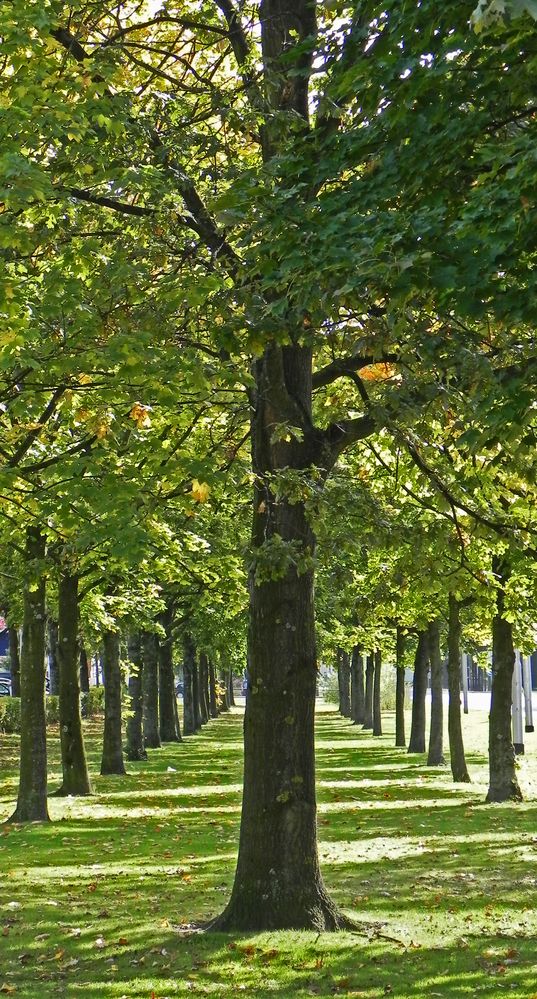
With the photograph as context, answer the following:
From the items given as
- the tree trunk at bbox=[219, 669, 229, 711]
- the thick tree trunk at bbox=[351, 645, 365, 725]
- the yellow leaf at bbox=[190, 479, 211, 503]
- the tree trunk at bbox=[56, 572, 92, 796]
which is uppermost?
the yellow leaf at bbox=[190, 479, 211, 503]

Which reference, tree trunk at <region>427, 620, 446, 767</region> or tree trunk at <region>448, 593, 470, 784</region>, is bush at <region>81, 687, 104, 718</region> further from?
tree trunk at <region>448, 593, 470, 784</region>

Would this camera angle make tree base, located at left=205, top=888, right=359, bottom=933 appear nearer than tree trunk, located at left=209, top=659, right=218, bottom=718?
Yes

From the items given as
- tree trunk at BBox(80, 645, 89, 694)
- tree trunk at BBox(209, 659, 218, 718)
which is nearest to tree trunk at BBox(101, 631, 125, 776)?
tree trunk at BBox(80, 645, 89, 694)

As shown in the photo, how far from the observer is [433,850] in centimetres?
1488

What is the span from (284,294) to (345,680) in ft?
185

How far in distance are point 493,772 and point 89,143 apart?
14439 mm

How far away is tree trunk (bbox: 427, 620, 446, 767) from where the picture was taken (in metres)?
27.9

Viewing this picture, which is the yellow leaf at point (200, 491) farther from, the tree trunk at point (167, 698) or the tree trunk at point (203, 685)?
the tree trunk at point (203, 685)

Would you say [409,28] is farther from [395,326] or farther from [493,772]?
[493,772]

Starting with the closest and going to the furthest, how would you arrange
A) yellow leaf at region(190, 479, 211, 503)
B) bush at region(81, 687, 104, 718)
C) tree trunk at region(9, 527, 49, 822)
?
yellow leaf at region(190, 479, 211, 503) < tree trunk at region(9, 527, 49, 822) < bush at region(81, 687, 104, 718)

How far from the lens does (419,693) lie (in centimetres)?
3247

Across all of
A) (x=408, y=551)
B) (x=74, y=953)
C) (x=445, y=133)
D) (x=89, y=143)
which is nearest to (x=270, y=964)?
(x=74, y=953)

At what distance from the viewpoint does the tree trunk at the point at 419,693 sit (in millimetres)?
32469

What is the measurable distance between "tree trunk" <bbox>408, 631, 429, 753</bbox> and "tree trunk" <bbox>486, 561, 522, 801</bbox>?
39.3 feet
